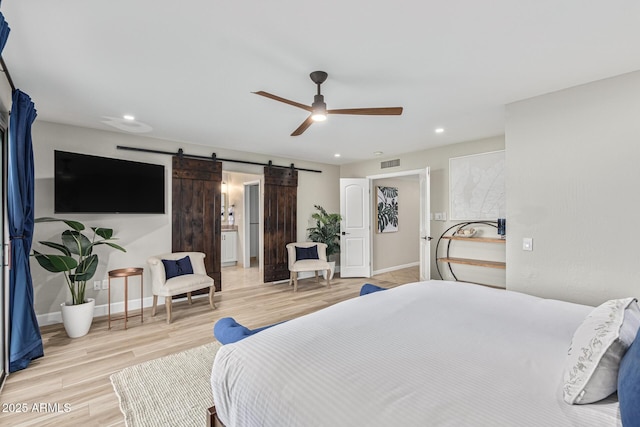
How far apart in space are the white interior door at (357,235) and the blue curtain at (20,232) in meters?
4.54

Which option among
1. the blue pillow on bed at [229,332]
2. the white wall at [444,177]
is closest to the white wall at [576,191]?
the white wall at [444,177]

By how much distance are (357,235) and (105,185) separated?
13.9 feet

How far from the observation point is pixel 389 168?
5.72 metres

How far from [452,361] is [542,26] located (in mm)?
1978

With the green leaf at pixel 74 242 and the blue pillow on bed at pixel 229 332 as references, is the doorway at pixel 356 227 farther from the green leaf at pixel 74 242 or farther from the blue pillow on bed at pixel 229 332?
the blue pillow on bed at pixel 229 332

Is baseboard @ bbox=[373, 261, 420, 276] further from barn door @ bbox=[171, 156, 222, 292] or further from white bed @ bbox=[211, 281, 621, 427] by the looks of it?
white bed @ bbox=[211, 281, 621, 427]

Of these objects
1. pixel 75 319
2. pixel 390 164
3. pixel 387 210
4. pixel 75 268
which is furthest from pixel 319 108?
pixel 387 210

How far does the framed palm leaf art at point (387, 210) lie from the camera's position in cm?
657

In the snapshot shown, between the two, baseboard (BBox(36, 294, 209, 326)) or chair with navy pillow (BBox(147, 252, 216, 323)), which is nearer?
baseboard (BBox(36, 294, 209, 326))

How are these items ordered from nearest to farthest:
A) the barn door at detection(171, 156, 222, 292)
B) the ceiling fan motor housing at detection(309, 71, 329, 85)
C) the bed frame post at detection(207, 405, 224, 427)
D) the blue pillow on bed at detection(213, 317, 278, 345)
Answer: the bed frame post at detection(207, 405, 224, 427) < the blue pillow on bed at detection(213, 317, 278, 345) < the ceiling fan motor housing at detection(309, 71, 329, 85) < the barn door at detection(171, 156, 222, 292)

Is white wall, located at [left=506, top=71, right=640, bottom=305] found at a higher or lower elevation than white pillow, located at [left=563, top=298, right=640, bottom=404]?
higher

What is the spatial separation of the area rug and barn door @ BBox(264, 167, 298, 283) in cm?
282

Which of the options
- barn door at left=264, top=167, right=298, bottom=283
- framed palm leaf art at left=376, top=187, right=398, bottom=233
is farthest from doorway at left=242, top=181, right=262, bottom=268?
framed palm leaf art at left=376, top=187, right=398, bottom=233

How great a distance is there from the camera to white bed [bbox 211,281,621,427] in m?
0.94
